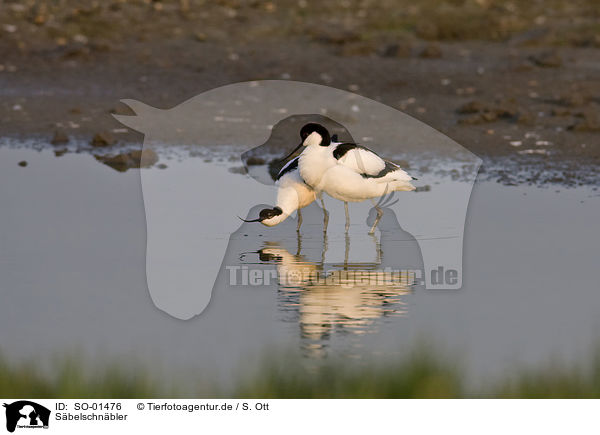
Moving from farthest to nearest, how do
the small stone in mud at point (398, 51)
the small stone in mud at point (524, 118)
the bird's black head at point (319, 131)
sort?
the small stone in mud at point (398, 51) → the small stone in mud at point (524, 118) → the bird's black head at point (319, 131)

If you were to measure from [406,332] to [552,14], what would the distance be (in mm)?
13530

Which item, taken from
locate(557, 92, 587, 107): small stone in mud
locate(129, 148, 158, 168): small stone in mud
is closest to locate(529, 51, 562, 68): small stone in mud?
locate(557, 92, 587, 107): small stone in mud

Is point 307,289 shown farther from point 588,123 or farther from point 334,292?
point 588,123

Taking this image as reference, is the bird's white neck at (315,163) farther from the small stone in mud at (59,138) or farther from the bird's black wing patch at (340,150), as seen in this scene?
the small stone in mud at (59,138)

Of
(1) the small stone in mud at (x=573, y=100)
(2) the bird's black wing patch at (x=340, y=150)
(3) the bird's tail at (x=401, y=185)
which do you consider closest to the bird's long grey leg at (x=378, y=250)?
(3) the bird's tail at (x=401, y=185)

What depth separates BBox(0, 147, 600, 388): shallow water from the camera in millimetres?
5871

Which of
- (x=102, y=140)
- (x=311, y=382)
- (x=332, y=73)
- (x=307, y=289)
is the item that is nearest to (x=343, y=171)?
(x=307, y=289)

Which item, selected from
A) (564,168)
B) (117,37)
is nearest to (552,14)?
(117,37)

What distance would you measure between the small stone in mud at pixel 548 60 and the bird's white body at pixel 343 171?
7.26 m

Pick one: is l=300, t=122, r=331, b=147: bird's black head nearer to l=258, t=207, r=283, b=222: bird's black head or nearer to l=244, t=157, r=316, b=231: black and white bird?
l=244, t=157, r=316, b=231: black and white bird

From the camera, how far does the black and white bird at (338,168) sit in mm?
7984

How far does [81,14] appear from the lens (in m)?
17.3

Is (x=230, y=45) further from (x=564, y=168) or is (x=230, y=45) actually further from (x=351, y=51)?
(x=564, y=168)
